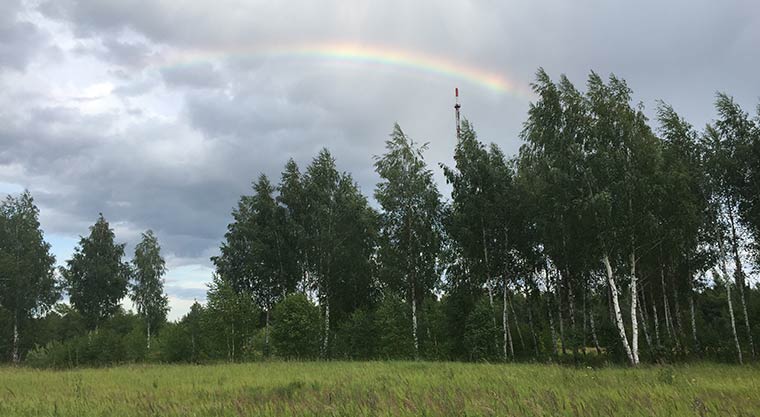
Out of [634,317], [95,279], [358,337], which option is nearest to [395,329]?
[358,337]

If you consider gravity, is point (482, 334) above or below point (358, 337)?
above

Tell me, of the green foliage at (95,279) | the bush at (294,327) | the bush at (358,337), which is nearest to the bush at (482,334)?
the bush at (358,337)

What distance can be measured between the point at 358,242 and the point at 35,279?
35.6 meters

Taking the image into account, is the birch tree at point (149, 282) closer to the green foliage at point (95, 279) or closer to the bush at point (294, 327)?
the green foliage at point (95, 279)

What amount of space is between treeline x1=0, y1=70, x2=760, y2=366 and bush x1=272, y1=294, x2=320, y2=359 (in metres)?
0.10

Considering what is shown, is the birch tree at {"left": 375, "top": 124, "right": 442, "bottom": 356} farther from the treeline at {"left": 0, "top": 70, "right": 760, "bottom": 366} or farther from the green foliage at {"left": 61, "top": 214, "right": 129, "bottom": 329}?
the green foliage at {"left": 61, "top": 214, "right": 129, "bottom": 329}

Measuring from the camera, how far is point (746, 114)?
2448cm

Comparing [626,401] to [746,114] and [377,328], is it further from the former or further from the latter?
[377,328]

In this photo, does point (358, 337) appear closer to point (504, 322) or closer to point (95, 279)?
point (504, 322)

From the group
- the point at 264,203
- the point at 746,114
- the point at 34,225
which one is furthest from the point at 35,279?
the point at 746,114

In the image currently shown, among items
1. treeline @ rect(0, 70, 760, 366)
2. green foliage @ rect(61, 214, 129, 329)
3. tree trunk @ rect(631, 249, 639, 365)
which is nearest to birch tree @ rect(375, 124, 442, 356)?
treeline @ rect(0, 70, 760, 366)

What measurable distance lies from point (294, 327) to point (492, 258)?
47.8 feet

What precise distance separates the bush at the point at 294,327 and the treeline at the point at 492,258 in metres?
0.10

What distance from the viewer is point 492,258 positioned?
31.1 m
